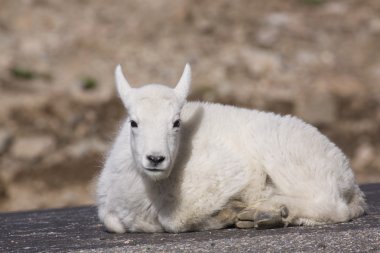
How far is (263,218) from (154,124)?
1.30 meters

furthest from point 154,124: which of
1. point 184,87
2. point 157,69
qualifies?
point 157,69

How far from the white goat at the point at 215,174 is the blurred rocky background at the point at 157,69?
11.8 meters

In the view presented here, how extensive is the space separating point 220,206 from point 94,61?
51.9 ft

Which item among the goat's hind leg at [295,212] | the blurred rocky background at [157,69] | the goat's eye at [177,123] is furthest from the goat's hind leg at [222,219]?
the blurred rocky background at [157,69]

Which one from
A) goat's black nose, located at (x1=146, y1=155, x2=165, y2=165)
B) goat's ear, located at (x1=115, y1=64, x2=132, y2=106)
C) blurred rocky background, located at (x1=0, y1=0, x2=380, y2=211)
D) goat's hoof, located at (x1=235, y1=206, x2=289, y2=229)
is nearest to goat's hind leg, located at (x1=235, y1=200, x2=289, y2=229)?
goat's hoof, located at (x1=235, y1=206, x2=289, y2=229)

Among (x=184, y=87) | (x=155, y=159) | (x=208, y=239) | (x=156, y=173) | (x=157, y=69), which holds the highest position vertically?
(x=157, y=69)

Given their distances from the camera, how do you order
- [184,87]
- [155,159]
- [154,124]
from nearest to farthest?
[155,159], [154,124], [184,87]

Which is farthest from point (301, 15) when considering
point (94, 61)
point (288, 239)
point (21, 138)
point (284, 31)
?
point (288, 239)

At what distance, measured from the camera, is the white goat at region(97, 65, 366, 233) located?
8.35 m

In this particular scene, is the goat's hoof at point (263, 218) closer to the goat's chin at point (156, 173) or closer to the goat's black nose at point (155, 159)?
the goat's chin at point (156, 173)

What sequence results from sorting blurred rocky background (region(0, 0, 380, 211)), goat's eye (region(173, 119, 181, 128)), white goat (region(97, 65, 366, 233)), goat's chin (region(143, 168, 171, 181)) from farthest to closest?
blurred rocky background (region(0, 0, 380, 211)) < goat's eye (region(173, 119, 181, 128)) < white goat (region(97, 65, 366, 233)) < goat's chin (region(143, 168, 171, 181))

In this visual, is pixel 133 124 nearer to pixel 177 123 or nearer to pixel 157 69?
pixel 177 123

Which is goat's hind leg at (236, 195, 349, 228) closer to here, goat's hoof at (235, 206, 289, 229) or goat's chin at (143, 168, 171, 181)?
goat's hoof at (235, 206, 289, 229)

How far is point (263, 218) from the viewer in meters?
8.19
